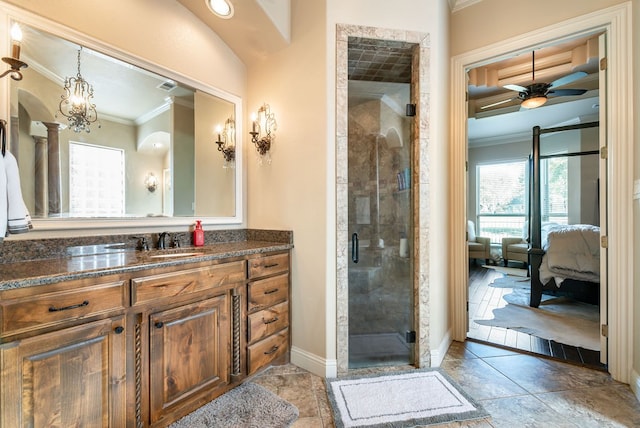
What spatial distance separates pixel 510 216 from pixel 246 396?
7.07 meters

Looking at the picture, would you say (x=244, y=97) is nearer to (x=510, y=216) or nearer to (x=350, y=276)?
(x=350, y=276)

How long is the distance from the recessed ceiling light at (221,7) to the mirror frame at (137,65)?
0.54 meters

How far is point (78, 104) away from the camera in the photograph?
1.72 metres

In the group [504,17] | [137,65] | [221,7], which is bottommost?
[137,65]

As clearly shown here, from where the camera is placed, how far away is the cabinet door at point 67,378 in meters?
1.08

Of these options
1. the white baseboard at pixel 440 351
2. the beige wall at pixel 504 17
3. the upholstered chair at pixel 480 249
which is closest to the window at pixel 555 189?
the upholstered chair at pixel 480 249

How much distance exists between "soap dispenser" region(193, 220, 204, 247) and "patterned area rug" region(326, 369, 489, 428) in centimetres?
143

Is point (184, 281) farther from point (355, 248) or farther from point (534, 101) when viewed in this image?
point (534, 101)

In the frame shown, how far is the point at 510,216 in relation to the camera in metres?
6.68

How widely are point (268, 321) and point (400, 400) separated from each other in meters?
1.04

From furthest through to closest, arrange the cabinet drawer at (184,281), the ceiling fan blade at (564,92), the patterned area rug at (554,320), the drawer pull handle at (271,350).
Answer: the ceiling fan blade at (564,92)
the patterned area rug at (554,320)
the drawer pull handle at (271,350)
the cabinet drawer at (184,281)

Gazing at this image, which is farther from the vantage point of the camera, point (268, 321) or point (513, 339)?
point (513, 339)

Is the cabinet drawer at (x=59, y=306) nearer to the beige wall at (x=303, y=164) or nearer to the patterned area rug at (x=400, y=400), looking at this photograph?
the beige wall at (x=303, y=164)

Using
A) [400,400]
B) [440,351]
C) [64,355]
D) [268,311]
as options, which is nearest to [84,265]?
[64,355]
